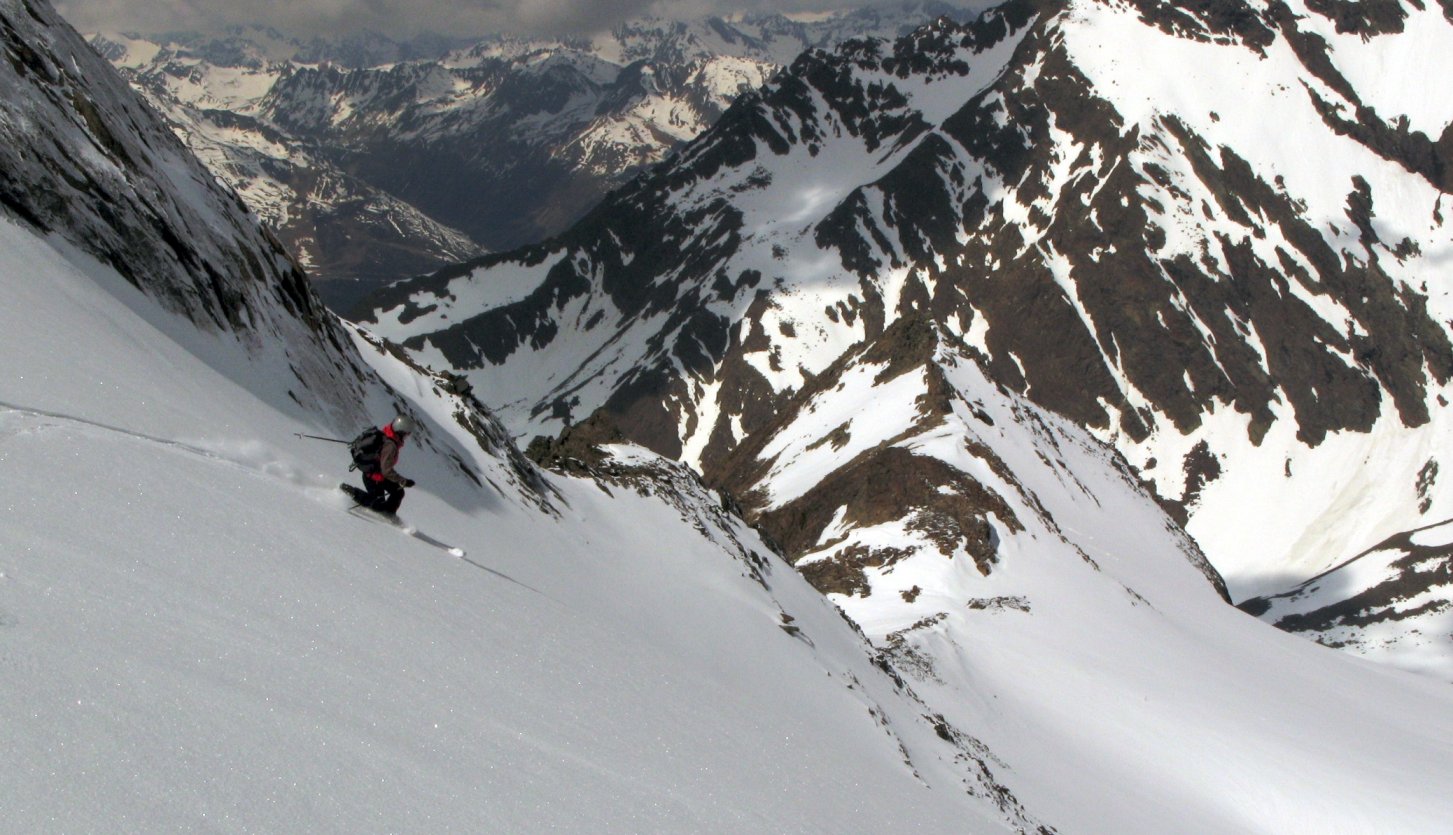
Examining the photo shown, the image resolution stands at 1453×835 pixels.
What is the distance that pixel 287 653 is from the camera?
7469mm

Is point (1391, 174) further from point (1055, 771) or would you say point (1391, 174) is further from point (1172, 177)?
point (1055, 771)

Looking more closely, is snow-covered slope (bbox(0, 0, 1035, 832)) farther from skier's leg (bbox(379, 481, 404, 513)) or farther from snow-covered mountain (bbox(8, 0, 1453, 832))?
skier's leg (bbox(379, 481, 404, 513))

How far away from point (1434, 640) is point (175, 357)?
11956 centimetres

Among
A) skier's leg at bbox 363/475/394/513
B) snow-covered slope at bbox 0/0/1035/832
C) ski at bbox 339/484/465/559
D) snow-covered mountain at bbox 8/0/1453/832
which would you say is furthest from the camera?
skier's leg at bbox 363/475/394/513

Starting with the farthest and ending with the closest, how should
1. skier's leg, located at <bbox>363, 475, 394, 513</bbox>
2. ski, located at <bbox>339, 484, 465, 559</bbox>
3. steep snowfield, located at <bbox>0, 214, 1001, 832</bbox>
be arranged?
skier's leg, located at <bbox>363, 475, 394, 513</bbox> < ski, located at <bbox>339, 484, 465, 559</bbox> < steep snowfield, located at <bbox>0, 214, 1001, 832</bbox>

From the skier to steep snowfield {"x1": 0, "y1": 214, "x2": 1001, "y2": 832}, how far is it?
414 mm

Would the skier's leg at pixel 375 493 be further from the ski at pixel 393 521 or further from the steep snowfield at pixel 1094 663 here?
the steep snowfield at pixel 1094 663

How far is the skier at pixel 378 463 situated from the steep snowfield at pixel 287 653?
41 centimetres

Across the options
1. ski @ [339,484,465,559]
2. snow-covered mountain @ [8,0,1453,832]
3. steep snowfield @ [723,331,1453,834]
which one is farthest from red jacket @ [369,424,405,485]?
Result: steep snowfield @ [723,331,1453,834]

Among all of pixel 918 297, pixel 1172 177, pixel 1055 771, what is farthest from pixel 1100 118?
pixel 1055 771

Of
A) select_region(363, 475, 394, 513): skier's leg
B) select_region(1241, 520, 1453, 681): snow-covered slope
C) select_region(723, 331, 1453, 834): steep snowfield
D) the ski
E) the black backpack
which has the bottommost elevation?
the ski

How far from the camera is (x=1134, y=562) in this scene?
61500mm

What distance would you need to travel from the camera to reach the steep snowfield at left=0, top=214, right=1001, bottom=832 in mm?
5648

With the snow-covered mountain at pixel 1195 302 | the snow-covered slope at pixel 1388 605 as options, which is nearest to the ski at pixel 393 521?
the snow-covered slope at pixel 1388 605
